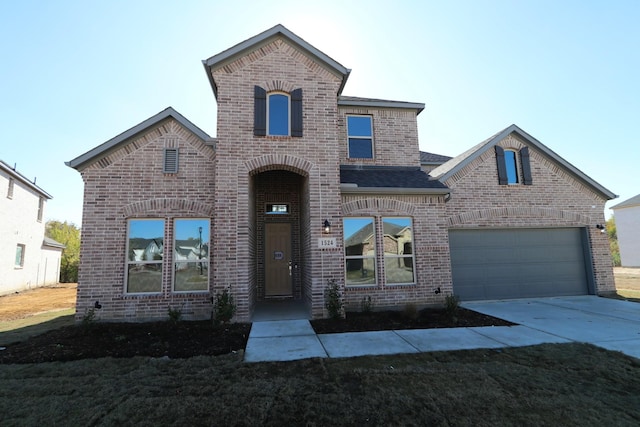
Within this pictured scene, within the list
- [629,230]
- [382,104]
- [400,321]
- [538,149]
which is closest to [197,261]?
[400,321]

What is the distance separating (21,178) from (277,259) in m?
17.0

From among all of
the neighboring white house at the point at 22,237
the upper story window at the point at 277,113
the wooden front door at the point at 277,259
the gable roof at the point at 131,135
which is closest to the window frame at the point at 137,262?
the gable roof at the point at 131,135

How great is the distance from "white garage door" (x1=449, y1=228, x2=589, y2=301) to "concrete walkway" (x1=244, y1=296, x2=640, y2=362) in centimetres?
173

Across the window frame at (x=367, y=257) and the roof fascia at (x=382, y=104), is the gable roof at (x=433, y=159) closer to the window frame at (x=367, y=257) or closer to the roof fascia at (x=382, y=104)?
the roof fascia at (x=382, y=104)

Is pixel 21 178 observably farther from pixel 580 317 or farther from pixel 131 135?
pixel 580 317

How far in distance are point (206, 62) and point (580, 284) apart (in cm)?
1379

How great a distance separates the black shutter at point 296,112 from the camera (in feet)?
27.0

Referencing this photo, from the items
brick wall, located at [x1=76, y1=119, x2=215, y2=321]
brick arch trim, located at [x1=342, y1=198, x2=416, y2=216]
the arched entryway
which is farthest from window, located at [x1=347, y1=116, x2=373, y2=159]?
brick wall, located at [x1=76, y1=119, x2=215, y2=321]

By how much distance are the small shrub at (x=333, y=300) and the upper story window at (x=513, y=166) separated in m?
7.05

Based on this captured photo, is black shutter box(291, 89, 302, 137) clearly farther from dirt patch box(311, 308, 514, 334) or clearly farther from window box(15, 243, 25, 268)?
window box(15, 243, 25, 268)

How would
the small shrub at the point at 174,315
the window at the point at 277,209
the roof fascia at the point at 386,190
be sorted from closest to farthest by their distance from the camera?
1. the small shrub at the point at 174,315
2. the roof fascia at the point at 386,190
3. the window at the point at 277,209

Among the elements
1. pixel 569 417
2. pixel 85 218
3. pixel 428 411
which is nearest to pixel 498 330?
pixel 569 417

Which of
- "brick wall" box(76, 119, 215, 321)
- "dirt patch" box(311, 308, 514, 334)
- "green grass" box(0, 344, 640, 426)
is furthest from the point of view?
"brick wall" box(76, 119, 215, 321)

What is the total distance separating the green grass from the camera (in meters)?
3.40
